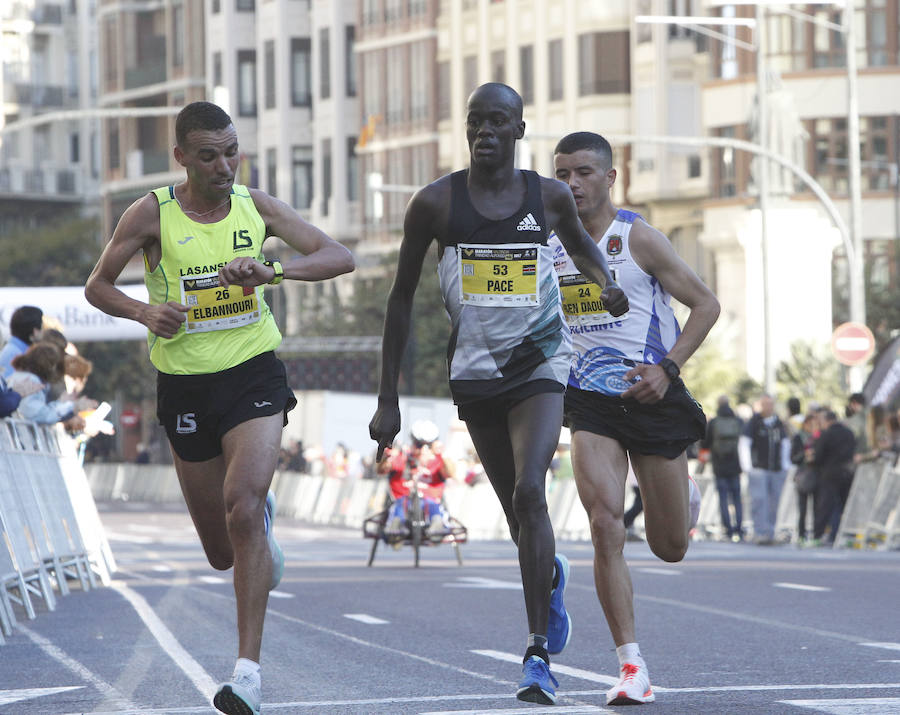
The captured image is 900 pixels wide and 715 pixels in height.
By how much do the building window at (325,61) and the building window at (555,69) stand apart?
1340 centimetres

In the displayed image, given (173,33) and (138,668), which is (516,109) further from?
(173,33)

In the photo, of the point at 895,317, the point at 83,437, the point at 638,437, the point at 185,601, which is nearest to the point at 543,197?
the point at 638,437

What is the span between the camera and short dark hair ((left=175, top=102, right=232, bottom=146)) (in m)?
9.22

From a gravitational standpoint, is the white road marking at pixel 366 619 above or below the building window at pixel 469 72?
below

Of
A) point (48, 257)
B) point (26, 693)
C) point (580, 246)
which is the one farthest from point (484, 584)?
point (48, 257)

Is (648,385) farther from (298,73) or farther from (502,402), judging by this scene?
(298,73)

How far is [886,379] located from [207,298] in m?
25.4

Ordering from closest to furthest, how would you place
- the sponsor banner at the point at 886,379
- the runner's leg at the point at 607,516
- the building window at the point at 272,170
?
the runner's leg at the point at 607,516 → the sponsor banner at the point at 886,379 → the building window at the point at 272,170

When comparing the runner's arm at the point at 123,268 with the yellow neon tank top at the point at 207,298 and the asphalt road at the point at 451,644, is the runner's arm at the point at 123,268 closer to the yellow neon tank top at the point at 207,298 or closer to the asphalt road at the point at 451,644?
the yellow neon tank top at the point at 207,298

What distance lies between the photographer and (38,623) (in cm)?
1479

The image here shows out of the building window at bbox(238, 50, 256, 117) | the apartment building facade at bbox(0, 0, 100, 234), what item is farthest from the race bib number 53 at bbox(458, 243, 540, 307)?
the apartment building facade at bbox(0, 0, 100, 234)

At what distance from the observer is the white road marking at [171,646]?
10609 millimetres

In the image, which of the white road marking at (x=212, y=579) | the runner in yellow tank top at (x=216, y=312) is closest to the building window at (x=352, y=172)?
the white road marking at (x=212, y=579)

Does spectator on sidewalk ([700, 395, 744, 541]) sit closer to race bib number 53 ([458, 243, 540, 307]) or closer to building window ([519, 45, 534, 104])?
race bib number 53 ([458, 243, 540, 307])
